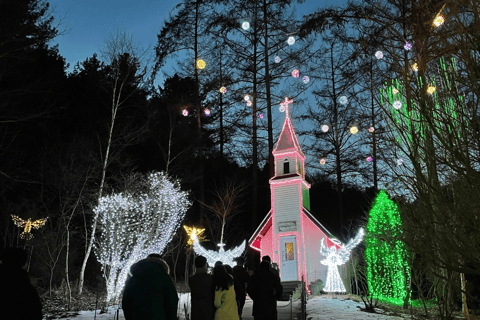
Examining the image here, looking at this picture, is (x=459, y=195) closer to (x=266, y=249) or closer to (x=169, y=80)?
(x=266, y=249)

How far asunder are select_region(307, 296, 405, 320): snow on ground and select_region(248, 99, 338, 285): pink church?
4.82 meters

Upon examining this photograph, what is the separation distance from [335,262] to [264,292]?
11026 mm

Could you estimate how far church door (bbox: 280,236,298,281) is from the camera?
693 inches

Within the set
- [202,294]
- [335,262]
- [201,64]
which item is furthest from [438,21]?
[201,64]

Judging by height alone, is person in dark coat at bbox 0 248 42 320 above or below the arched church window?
below

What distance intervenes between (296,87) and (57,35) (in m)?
15.5

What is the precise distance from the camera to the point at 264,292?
6.29 meters

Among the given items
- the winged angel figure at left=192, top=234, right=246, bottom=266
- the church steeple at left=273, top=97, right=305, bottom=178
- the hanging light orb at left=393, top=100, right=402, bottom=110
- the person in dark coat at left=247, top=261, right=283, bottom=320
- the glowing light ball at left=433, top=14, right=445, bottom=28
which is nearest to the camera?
the glowing light ball at left=433, top=14, right=445, bottom=28

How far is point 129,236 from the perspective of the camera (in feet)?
47.9

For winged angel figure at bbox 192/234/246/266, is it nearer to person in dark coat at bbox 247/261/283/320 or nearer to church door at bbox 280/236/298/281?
church door at bbox 280/236/298/281

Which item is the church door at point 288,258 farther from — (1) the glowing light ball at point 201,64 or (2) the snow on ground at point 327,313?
(1) the glowing light ball at point 201,64

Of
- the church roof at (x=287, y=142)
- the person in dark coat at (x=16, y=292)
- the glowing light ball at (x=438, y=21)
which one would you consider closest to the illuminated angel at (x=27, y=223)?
the church roof at (x=287, y=142)

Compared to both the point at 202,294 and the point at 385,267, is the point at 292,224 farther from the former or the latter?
the point at 202,294

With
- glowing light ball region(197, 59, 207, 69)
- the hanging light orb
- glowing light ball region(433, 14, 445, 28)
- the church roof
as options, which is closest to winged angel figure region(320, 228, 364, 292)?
the church roof
